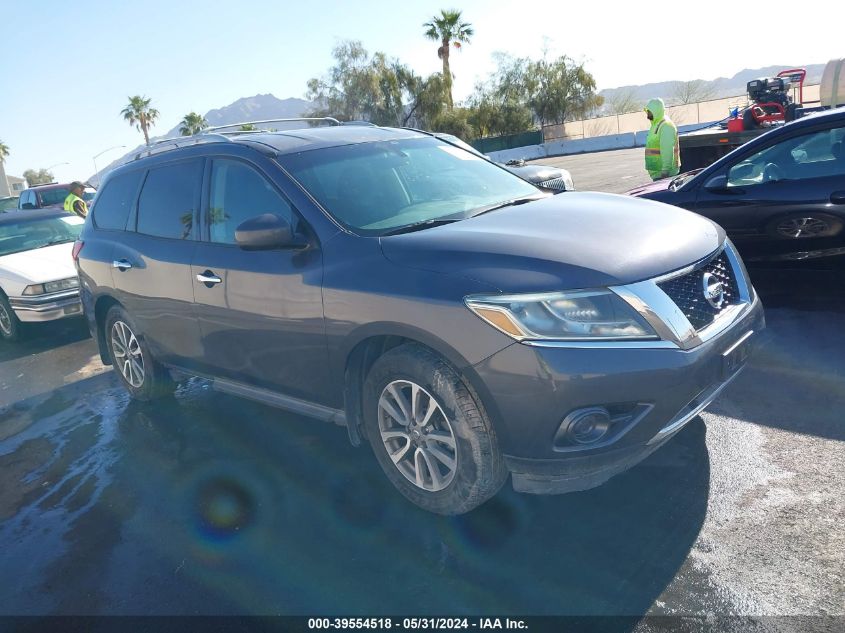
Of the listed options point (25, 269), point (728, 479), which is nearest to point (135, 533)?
point (728, 479)

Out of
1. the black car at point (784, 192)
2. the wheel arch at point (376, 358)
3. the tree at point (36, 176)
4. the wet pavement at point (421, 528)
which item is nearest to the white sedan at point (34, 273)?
the wet pavement at point (421, 528)

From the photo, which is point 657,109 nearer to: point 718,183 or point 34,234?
point 718,183

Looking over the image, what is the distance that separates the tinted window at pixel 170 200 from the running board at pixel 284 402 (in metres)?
1.00

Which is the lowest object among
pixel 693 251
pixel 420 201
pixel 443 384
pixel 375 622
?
pixel 375 622

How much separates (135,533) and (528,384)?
2.28 m

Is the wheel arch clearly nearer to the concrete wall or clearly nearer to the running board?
the running board

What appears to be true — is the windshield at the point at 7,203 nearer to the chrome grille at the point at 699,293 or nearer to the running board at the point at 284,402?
the running board at the point at 284,402

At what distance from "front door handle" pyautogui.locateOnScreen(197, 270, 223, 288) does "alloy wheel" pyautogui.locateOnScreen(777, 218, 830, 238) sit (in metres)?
4.33

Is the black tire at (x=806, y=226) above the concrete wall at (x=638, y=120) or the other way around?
the other way around

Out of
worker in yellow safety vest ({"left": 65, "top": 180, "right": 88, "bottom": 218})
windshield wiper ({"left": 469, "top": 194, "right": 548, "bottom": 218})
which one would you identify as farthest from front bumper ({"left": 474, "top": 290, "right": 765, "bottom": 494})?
worker in yellow safety vest ({"left": 65, "top": 180, "right": 88, "bottom": 218})

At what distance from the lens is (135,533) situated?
12.2 ft

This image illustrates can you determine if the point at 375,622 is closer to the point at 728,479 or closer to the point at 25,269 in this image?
the point at 728,479

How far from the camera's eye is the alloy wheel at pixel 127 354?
5.53m

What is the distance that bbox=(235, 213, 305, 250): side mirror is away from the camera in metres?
3.56
